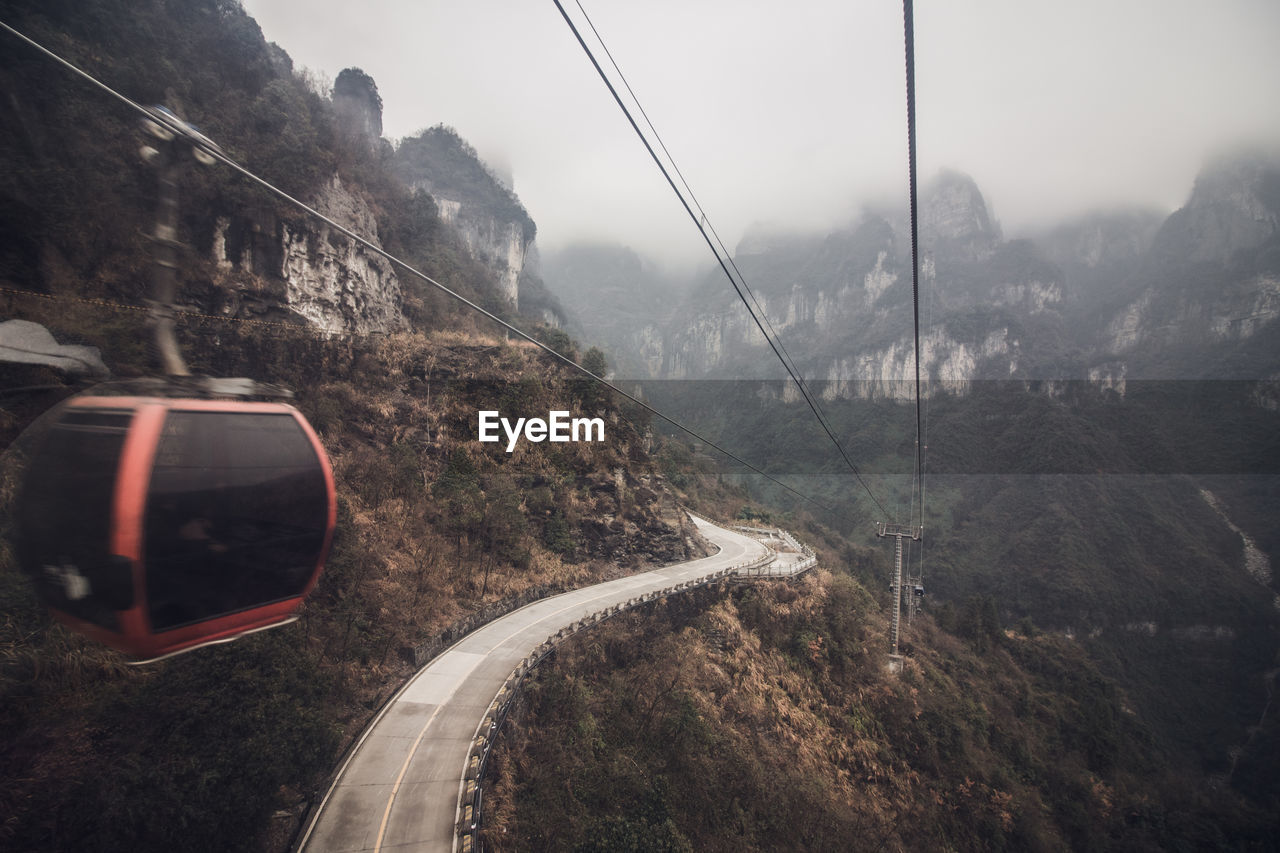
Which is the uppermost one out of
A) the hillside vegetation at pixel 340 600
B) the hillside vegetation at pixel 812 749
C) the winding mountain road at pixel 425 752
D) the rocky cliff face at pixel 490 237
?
the rocky cliff face at pixel 490 237

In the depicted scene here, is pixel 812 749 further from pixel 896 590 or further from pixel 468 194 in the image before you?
pixel 468 194

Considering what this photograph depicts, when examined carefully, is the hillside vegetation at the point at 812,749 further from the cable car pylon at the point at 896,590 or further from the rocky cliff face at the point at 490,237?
the rocky cliff face at the point at 490,237

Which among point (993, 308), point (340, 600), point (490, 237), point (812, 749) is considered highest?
point (993, 308)

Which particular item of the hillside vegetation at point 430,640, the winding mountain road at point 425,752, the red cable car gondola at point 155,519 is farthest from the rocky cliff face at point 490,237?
the red cable car gondola at point 155,519

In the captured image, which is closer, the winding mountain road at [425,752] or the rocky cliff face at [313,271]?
the winding mountain road at [425,752]

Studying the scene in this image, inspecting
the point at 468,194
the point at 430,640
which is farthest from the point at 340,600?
the point at 468,194
